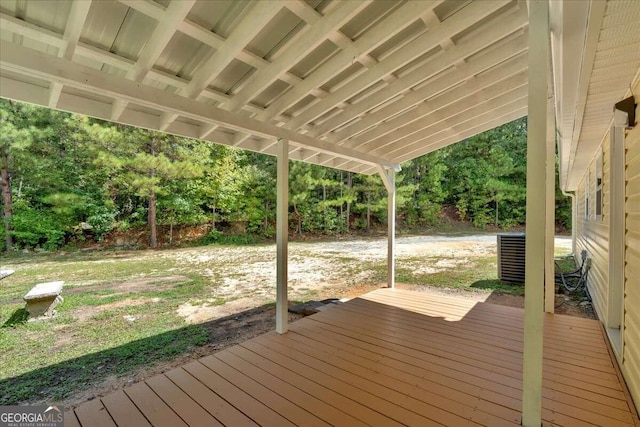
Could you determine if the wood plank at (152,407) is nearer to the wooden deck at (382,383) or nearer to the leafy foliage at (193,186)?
Answer: the wooden deck at (382,383)

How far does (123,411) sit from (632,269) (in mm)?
3551

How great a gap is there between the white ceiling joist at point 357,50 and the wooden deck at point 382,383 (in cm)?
230

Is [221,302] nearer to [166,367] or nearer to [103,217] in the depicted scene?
[166,367]

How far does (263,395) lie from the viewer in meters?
1.96

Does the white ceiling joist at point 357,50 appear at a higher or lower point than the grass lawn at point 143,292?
higher

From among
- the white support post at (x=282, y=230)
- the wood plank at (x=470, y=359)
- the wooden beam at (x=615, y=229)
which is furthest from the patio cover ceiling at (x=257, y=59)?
the wood plank at (x=470, y=359)

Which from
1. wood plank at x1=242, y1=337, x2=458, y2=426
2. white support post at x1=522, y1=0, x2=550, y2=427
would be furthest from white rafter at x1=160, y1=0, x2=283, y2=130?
wood plank at x1=242, y1=337, x2=458, y2=426

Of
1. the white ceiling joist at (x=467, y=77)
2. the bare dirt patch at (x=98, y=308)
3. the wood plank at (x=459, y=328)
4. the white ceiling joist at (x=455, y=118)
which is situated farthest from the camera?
the bare dirt patch at (x=98, y=308)

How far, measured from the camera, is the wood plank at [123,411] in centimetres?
171

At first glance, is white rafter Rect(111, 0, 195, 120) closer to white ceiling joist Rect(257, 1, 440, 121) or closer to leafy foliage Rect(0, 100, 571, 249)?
white ceiling joist Rect(257, 1, 440, 121)

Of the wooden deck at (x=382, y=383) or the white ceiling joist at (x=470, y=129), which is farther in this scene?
the white ceiling joist at (x=470, y=129)

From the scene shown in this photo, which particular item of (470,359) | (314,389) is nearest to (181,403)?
(314,389)

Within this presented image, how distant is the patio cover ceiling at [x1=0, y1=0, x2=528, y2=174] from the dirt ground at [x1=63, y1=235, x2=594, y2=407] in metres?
2.29

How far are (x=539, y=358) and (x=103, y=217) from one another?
14406 mm
